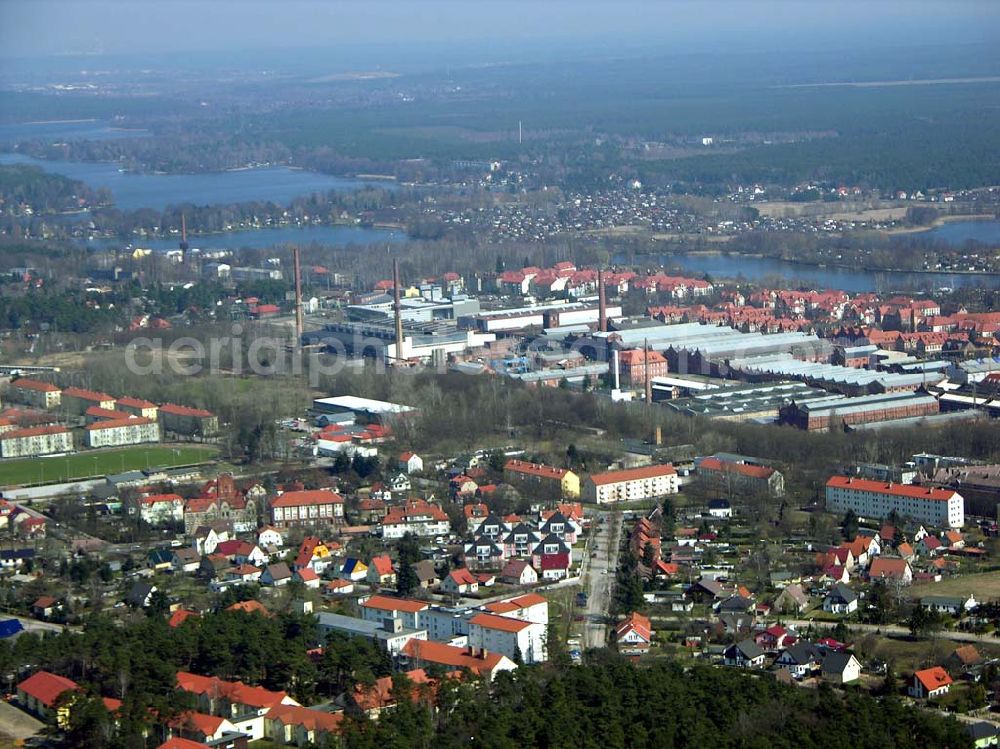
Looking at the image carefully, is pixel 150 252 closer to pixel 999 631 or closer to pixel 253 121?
pixel 999 631

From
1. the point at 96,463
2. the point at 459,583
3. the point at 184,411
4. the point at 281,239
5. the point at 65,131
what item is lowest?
the point at 65,131

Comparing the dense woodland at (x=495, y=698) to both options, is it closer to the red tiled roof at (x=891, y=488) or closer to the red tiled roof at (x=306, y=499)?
the red tiled roof at (x=306, y=499)

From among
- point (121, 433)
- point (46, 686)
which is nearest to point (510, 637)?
point (46, 686)

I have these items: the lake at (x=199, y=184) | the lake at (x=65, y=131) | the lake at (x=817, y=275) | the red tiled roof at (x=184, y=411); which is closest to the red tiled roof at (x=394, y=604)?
the red tiled roof at (x=184, y=411)

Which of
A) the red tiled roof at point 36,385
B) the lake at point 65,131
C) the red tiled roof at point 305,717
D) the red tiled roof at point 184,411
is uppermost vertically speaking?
the red tiled roof at point 305,717

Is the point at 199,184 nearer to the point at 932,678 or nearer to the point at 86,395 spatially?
the point at 86,395
